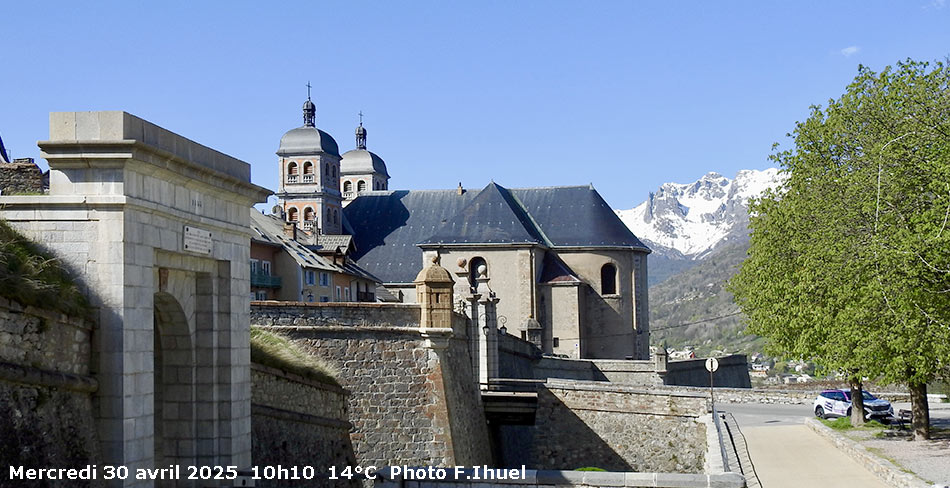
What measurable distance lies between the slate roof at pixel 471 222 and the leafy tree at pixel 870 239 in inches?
1187

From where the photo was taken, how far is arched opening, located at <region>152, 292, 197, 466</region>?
14.9 meters

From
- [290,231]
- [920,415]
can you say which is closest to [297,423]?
[920,415]

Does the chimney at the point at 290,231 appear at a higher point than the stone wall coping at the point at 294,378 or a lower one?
higher

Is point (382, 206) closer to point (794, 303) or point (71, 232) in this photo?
A: point (794, 303)

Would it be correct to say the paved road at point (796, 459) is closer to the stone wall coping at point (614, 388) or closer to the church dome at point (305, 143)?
the stone wall coping at point (614, 388)

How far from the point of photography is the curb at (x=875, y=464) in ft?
69.2

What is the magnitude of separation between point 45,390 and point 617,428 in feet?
86.4

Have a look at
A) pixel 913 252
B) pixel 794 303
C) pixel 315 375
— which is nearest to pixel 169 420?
pixel 315 375

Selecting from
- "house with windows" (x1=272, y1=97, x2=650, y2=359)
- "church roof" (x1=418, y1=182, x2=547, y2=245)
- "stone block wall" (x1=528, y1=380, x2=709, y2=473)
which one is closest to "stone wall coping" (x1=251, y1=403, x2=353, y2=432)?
"stone block wall" (x1=528, y1=380, x2=709, y2=473)

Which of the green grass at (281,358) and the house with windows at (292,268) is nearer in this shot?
the green grass at (281,358)

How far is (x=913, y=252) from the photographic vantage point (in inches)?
877

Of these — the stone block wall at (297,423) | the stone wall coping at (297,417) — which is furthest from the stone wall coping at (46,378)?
the stone wall coping at (297,417)

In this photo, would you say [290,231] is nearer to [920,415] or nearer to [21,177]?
[920,415]

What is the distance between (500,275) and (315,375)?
40538 mm
